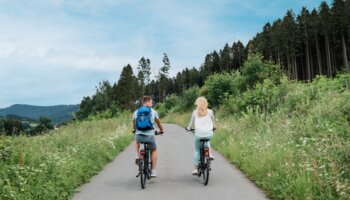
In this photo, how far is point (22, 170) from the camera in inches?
363

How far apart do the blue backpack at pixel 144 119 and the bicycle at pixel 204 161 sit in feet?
4.58

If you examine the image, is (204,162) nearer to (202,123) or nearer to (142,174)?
(202,123)

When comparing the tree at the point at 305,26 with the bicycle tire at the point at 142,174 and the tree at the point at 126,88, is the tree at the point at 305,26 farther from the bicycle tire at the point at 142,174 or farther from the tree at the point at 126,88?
the bicycle tire at the point at 142,174

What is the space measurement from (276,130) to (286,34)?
78.5 metres

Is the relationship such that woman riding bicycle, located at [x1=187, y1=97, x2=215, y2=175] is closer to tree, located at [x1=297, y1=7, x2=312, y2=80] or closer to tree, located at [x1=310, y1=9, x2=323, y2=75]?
tree, located at [x1=310, y1=9, x2=323, y2=75]

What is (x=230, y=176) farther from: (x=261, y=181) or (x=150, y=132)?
(x=150, y=132)

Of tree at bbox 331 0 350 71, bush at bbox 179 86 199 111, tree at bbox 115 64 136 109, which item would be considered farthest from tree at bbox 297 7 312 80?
tree at bbox 115 64 136 109

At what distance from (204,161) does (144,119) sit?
72.6 inches

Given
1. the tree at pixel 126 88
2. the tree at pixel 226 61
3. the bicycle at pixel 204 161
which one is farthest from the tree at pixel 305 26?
the bicycle at pixel 204 161

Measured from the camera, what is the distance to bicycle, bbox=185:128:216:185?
10.3m

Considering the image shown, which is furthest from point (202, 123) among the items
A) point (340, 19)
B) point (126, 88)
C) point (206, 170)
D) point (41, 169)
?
point (126, 88)

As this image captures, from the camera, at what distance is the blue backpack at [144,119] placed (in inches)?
421

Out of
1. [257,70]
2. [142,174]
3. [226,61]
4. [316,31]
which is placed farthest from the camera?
[226,61]

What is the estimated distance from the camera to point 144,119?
10703mm
